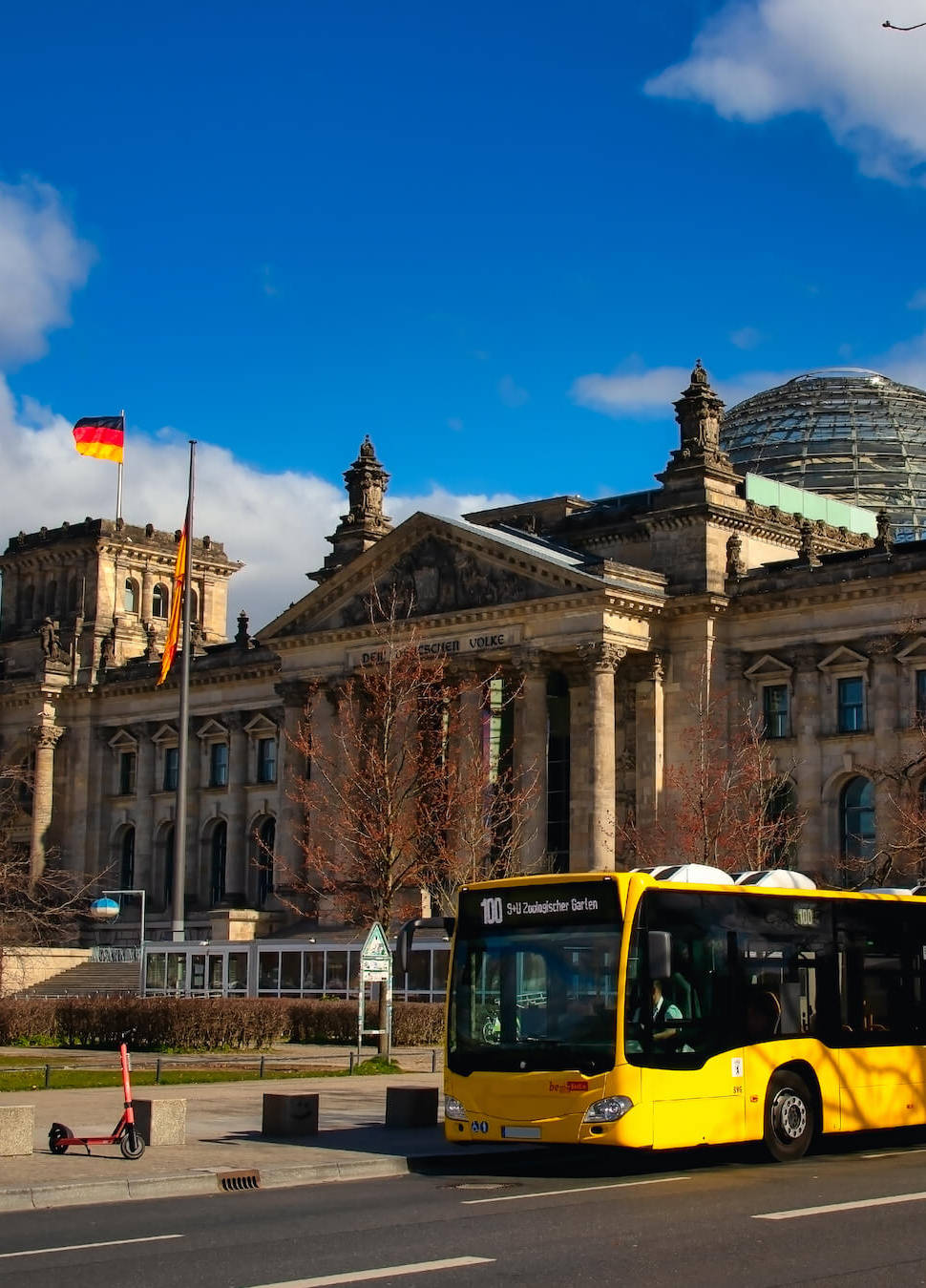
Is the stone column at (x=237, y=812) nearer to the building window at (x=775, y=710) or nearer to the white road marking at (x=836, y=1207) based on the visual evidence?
the building window at (x=775, y=710)

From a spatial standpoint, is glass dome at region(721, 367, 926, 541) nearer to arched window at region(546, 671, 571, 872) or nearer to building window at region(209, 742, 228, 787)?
arched window at region(546, 671, 571, 872)

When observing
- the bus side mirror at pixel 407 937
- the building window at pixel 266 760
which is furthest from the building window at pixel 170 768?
the bus side mirror at pixel 407 937

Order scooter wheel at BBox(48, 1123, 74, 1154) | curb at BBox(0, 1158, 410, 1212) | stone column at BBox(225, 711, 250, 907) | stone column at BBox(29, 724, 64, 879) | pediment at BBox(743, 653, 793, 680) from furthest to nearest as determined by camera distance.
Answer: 1. stone column at BBox(29, 724, 64, 879)
2. stone column at BBox(225, 711, 250, 907)
3. pediment at BBox(743, 653, 793, 680)
4. scooter wheel at BBox(48, 1123, 74, 1154)
5. curb at BBox(0, 1158, 410, 1212)

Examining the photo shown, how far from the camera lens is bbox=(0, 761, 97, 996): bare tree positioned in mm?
80312

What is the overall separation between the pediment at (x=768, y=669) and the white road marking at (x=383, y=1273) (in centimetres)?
5482

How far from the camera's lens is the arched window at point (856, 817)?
6650 centimetres

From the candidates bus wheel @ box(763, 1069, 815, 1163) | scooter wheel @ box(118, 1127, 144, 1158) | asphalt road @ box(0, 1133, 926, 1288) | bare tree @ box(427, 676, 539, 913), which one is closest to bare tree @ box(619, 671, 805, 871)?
bare tree @ box(427, 676, 539, 913)

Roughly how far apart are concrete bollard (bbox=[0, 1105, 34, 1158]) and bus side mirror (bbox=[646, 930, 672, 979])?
25.7 feet

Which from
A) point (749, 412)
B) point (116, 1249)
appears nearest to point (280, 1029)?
point (116, 1249)

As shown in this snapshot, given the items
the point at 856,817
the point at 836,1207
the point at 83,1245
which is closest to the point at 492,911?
the point at 836,1207

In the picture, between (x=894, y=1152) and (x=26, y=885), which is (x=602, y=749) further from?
(x=894, y=1152)

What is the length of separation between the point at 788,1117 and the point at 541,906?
418 centimetres

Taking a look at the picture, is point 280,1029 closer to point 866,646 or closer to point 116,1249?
point 866,646

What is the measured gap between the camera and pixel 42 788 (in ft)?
314
